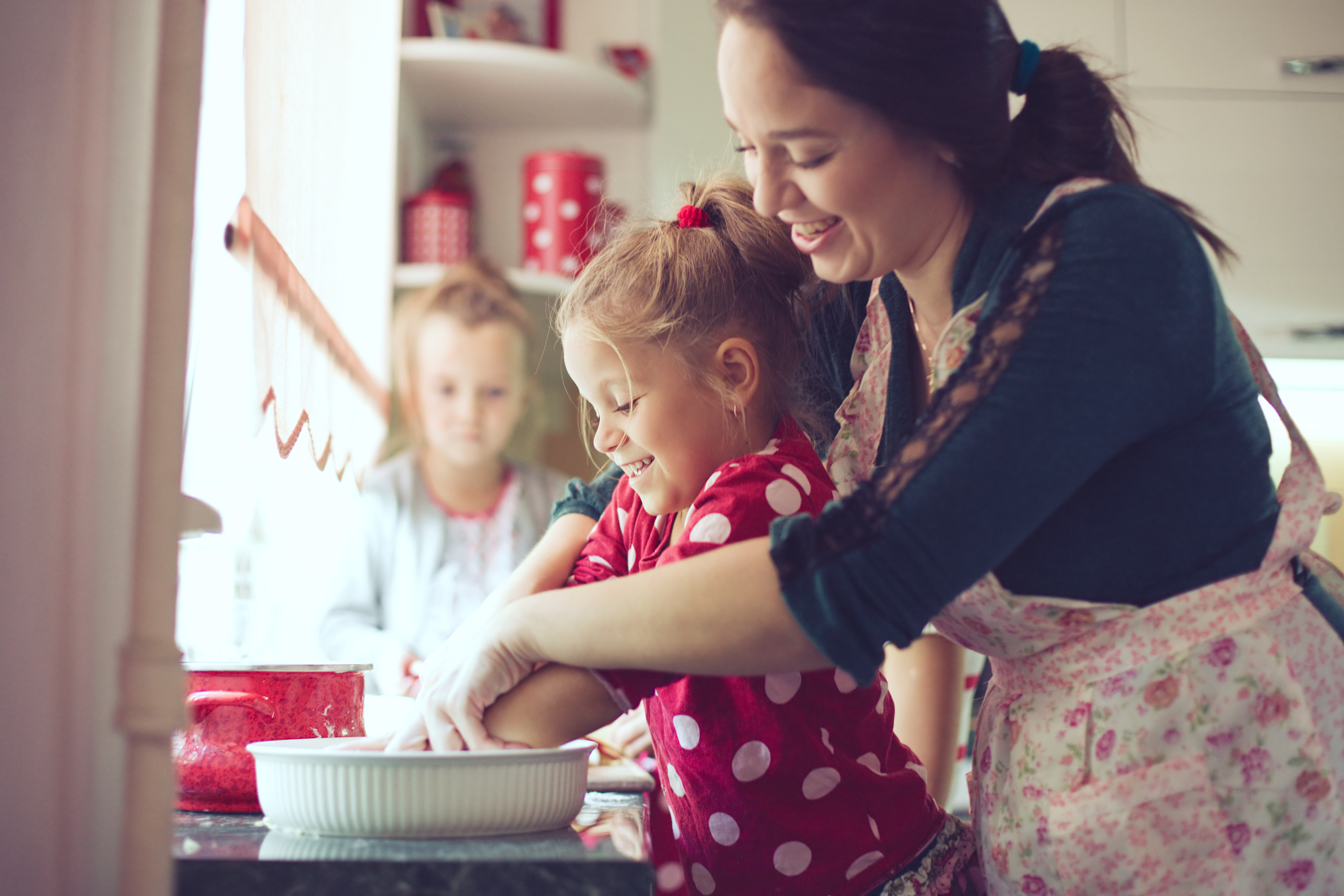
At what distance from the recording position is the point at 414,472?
2391 millimetres

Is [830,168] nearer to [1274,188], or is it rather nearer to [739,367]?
[739,367]

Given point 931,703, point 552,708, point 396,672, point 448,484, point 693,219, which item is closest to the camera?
point 552,708

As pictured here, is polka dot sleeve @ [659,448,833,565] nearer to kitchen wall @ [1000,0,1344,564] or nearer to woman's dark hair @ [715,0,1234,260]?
woman's dark hair @ [715,0,1234,260]

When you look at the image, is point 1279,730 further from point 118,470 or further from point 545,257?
point 545,257

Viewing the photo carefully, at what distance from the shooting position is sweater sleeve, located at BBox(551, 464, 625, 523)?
108cm

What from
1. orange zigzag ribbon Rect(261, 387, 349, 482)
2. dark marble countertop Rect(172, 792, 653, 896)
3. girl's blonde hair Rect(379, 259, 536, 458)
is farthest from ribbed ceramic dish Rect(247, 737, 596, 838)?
girl's blonde hair Rect(379, 259, 536, 458)

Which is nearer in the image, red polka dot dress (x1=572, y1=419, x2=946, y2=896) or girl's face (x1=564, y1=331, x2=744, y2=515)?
red polka dot dress (x1=572, y1=419, x2=946, y2=896)

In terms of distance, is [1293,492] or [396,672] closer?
[1293,492]

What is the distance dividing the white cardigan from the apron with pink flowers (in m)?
1.62

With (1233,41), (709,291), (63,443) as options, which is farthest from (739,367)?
(1233,41)

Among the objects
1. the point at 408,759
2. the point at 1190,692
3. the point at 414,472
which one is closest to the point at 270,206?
the point at 408,759

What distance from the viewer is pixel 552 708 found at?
671 mm

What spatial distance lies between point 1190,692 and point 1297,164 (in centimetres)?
193

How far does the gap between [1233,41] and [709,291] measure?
1.80m
